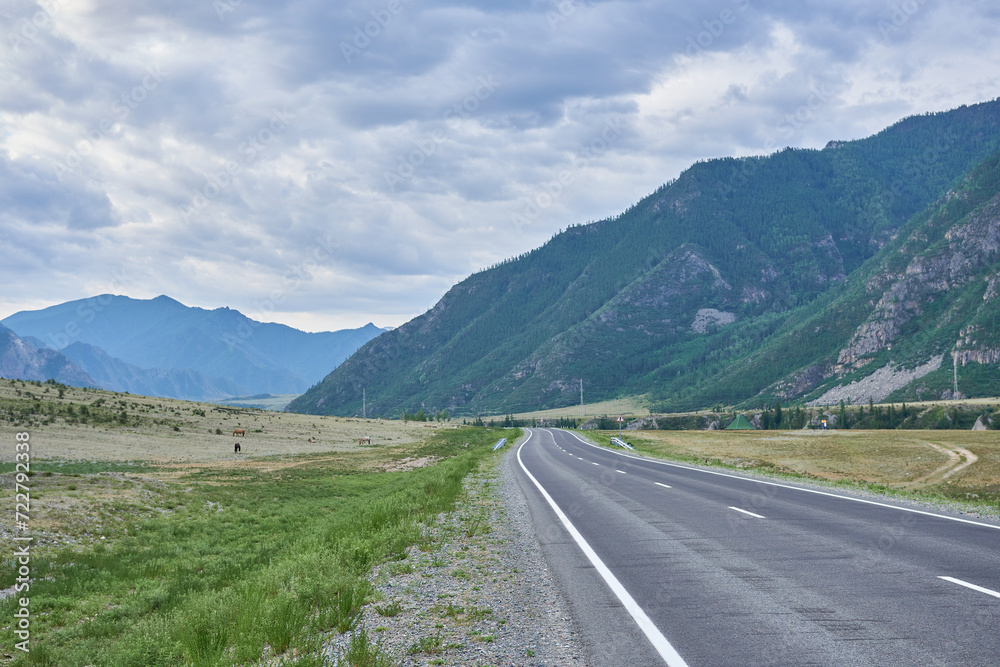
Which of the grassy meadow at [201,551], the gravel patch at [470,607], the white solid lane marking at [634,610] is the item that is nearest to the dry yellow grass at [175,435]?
the grassy meadow at [201,551]

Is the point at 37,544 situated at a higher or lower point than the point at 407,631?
lower

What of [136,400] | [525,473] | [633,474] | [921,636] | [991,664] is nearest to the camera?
[991,664]

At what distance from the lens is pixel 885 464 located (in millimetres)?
42438

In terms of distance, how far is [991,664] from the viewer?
18.8 feet

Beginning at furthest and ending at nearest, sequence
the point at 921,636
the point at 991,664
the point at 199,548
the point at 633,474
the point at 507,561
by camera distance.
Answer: the point at 633,474 → the point at 199,548 → the point at 507,561 → the point at 921,636 → the point at 991,664

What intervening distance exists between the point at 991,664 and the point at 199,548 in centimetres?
1935

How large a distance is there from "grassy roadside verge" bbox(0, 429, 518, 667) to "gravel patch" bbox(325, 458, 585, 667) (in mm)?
428

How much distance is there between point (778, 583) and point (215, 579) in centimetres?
1248

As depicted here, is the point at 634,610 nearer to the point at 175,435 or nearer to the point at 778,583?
the point at 778,583

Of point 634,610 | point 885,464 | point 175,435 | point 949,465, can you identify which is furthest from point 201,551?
point 175,435

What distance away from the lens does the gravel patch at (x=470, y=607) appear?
22.0 feet

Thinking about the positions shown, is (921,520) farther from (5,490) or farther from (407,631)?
(5,490)

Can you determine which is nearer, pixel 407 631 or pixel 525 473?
pixel 407 631

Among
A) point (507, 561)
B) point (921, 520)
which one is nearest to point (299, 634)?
point (507, 561)
